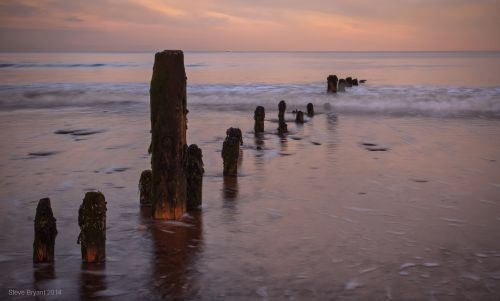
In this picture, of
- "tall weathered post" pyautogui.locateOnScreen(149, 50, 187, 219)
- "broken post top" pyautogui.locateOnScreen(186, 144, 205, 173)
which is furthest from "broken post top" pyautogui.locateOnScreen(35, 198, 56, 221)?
"broken post top" pyautogui.locateOnScreen(186, 144, 205, 173)

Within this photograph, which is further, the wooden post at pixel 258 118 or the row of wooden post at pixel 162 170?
the wooden post at pixel 258 118

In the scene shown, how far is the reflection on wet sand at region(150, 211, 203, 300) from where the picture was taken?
220 inches

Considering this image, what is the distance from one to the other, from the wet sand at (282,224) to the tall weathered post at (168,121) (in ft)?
2.45

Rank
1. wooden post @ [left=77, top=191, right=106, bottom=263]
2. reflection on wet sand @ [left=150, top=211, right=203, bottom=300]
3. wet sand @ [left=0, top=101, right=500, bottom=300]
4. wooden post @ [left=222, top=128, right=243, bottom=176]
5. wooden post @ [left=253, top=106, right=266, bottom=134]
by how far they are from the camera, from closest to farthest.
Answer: reflection on wet sand @ [left=150, top=211, right=203, bottom=300], wet sand @ [left=0, top=101, right=500, bottom=300], wooden post @ [left=77, top=191, right=106, bottom=263], wooden post @ [left=222, top=128, right=243, bottom=176], wooden post @ [left=253, top=106, right=266, bottom=134]

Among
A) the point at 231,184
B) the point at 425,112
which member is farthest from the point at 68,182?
the point at 425,112

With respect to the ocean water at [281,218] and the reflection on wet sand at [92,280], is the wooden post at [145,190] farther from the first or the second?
the reflection on wet sand at [92,280]

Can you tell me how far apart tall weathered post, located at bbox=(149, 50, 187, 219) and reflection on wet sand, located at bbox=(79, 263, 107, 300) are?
1598 millimetres

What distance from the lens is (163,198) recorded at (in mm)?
7492

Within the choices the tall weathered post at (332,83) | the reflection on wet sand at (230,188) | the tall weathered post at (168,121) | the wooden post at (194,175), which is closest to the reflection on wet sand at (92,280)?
the tall weathered post at (168,121)

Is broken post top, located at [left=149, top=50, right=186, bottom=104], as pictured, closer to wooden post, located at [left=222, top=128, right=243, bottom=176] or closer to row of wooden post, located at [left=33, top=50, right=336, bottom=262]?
row of wooden post, located at [left=33, top=50, right=336, bottom=262]

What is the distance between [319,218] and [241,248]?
1.84 m

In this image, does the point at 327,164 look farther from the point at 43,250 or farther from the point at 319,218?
the point at 43,250

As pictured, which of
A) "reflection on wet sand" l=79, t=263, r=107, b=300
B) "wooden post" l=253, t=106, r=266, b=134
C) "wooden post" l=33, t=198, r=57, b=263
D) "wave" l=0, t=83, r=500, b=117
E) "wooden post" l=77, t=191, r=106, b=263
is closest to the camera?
"reflection on wet sand" l=79, t=263, r=107, b=300

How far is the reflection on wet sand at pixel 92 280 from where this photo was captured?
546 cm
